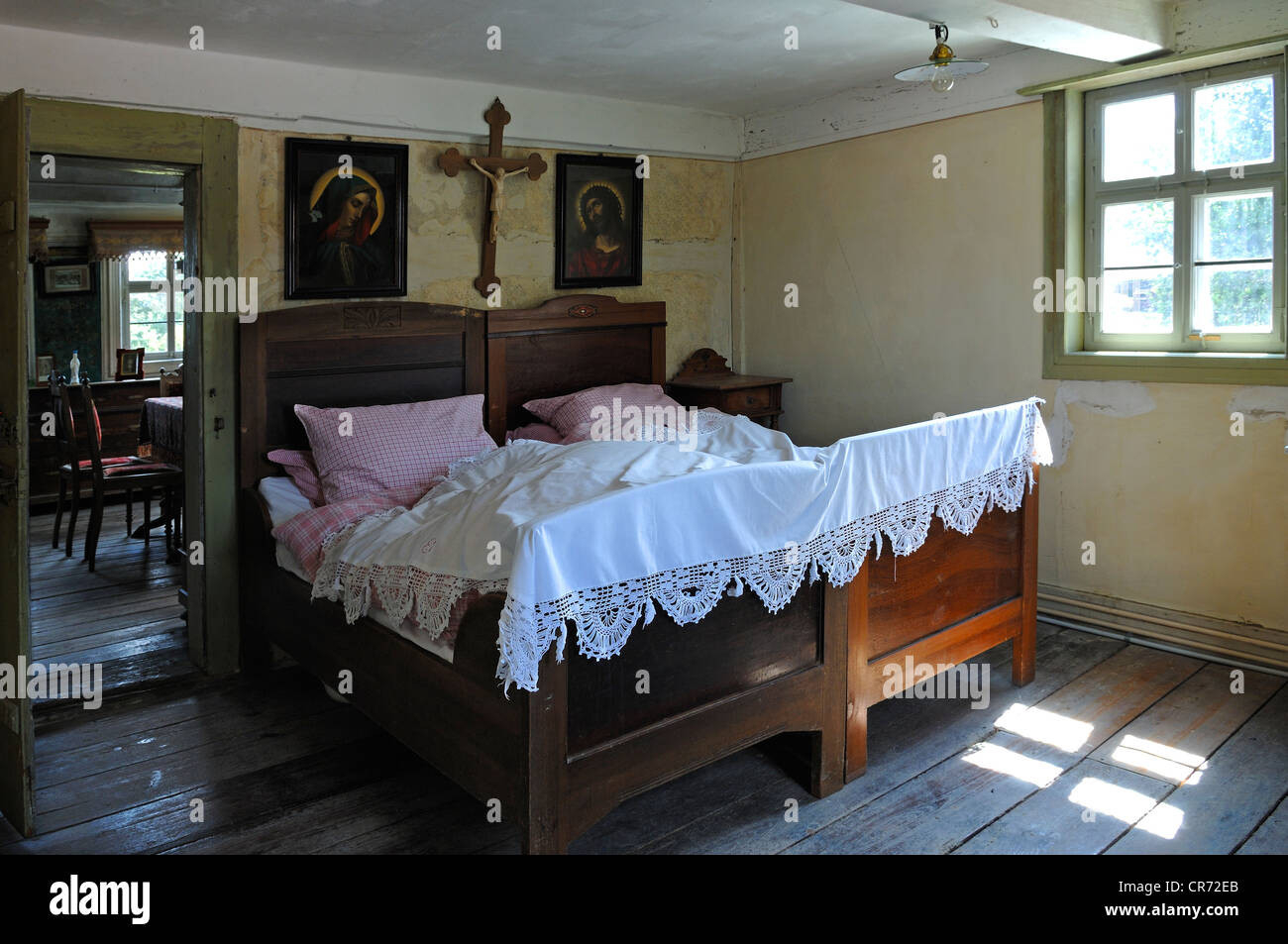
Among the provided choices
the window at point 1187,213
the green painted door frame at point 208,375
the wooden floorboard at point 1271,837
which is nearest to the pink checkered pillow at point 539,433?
the green painted door frame at point 208,375

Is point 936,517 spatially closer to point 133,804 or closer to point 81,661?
point 133,804

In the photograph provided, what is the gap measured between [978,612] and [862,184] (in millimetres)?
2482

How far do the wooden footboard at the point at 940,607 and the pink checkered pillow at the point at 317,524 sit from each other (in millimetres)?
1709

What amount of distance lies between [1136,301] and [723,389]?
1955mm

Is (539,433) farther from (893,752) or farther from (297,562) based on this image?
(893,752)

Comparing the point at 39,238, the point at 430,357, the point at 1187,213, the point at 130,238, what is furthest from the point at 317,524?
the point at 130,238

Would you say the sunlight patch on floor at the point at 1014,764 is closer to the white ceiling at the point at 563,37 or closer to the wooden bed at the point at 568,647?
the wooden bed at the point at 568,647

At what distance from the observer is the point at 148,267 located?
373 inches

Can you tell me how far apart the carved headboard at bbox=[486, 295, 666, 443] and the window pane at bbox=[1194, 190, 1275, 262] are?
2535 mm

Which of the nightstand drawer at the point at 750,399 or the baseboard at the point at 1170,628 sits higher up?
the nightstand drawer at the point at 750,399

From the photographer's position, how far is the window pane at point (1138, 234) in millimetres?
4215

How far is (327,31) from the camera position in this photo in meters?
3.79

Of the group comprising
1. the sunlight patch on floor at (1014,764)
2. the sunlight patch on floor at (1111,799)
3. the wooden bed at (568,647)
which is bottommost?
the sunlight patch on floor at (1111,799)
